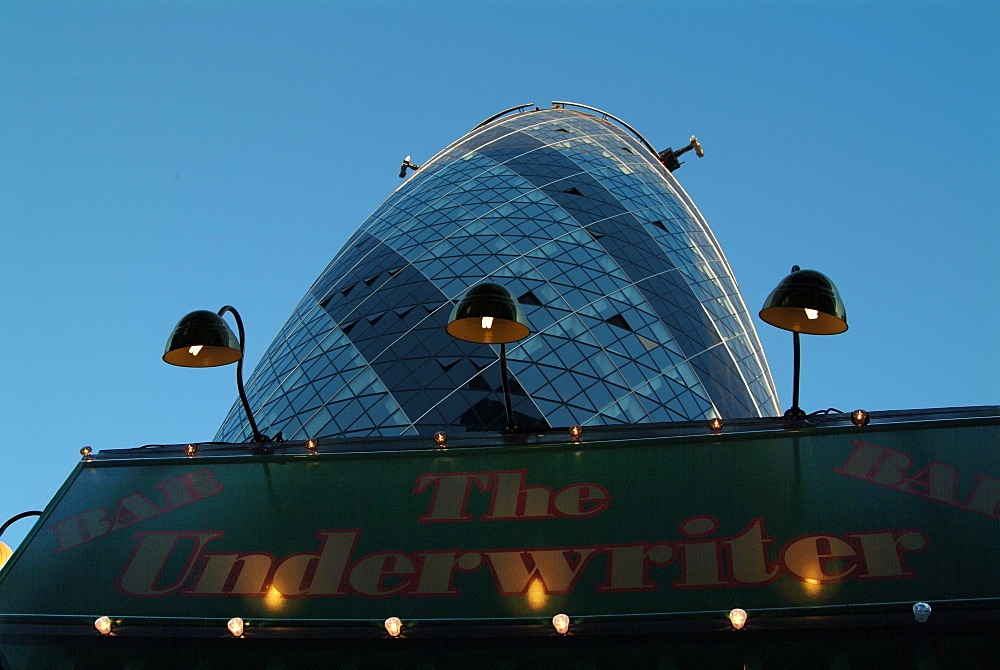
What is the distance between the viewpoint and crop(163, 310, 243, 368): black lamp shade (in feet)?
27.1

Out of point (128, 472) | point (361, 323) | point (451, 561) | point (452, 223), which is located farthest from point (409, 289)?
point (451, 561)

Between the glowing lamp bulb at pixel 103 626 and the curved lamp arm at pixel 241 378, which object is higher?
the curved lamp arm at pixel 241 378

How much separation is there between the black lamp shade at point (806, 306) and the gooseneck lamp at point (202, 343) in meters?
4.41

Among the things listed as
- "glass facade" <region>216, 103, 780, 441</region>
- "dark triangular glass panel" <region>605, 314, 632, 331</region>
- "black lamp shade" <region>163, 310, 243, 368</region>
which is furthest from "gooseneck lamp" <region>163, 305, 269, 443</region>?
"dark triangular glass panel" <region>605, 314, 632, 331</region>

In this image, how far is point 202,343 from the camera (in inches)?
324

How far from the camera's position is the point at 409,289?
89.2 feet

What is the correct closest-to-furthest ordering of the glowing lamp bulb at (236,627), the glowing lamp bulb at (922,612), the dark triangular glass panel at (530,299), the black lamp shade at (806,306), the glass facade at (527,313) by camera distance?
1. the glowing lamp bulb at (922,612)
2. the glowing lamp bulb at (236,627)
3. the black lamp shade at (806,306)
4. the glass facade at (527,313)
5. the dark triangular glass panel at (530,299)

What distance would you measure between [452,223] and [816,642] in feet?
87.0

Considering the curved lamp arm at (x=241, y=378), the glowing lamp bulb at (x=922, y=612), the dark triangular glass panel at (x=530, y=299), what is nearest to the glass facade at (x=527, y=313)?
the dark triangular glass panel at (x=530, y=299)

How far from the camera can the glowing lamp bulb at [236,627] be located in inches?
262

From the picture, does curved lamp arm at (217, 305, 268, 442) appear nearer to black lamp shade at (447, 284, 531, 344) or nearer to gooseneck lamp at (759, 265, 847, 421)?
black lamp shade at (447, 284, 531, 344)

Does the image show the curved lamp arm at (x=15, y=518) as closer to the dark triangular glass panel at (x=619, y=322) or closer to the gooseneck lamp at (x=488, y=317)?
the gooseneck lamp at (x=488, y=317)

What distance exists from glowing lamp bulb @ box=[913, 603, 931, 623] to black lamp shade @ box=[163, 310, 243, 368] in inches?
222

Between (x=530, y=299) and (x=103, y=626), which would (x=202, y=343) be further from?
(x=530, y=299)
